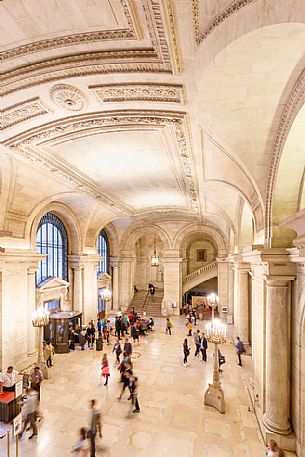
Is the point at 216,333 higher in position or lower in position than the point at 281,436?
higher

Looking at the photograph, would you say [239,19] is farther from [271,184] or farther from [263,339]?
[263,339]

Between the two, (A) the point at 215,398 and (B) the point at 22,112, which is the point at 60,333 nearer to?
(A) the point at 215,398

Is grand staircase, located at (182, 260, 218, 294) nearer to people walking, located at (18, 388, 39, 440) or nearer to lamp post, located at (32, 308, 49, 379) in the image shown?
lamp post, located at (32, 308, 49, 379)

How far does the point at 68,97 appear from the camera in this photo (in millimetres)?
4793

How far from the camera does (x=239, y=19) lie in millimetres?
2910

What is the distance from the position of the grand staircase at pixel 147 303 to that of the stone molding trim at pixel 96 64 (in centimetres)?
1844

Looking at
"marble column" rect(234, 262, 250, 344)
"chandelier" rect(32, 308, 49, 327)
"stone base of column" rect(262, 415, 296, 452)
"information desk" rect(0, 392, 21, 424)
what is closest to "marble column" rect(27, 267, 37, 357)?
"chandelier" rect(32, 308, 49, 327)

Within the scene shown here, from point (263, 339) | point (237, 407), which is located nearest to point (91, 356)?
point (237, 407)

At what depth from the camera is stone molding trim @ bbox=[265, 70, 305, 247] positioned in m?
3.93

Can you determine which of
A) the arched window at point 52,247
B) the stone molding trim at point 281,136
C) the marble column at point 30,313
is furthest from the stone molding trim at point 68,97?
the arched window at point 52,247

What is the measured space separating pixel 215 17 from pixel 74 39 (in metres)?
1.68

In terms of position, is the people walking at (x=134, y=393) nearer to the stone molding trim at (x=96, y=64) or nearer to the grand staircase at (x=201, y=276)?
the stone molding trim at (x=96, y=64)

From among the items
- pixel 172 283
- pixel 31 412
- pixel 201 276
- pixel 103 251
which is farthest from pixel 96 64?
pixel 201 276

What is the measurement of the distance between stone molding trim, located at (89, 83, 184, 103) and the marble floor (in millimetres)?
6740
